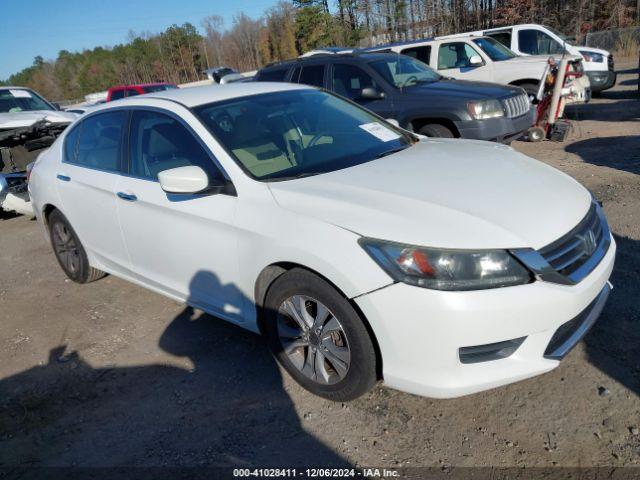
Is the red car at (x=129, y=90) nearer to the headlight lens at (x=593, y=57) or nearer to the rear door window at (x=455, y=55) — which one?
the rear door window at (x=455, y=55)

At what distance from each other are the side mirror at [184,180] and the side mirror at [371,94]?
489cm

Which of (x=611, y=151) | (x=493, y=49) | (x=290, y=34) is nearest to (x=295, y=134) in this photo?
(x=611, y=151)

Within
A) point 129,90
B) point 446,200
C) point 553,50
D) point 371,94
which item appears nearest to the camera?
point 446,200

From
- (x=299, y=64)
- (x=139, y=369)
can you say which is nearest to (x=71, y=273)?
(x=139, y=369)

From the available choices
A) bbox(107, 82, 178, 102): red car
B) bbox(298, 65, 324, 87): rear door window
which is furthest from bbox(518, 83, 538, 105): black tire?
bbox(107, 82, 178, 102): red car

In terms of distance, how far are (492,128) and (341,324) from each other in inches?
209

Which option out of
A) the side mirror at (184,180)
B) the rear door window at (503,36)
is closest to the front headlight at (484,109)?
the side mirror at (184,180)

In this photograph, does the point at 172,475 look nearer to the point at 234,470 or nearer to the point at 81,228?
the point at 234,470

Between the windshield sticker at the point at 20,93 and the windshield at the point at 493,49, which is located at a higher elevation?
the windshield sticker at the point at 20,93

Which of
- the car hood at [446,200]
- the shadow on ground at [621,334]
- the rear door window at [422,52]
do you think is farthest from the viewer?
the rear door window at [422,52]

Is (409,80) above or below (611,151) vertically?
above

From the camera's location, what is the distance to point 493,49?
11203 millimetres

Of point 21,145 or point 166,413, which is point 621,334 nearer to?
point 166,413

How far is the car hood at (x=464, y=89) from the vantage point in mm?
7239
